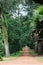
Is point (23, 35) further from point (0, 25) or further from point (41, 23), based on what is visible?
point (41, 23)

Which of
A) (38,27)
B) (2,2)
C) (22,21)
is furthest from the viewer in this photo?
(22,21)

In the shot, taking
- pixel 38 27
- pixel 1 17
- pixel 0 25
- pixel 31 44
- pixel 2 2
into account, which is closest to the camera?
pixel 38 27

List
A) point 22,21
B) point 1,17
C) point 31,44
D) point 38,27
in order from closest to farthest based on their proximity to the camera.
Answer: point 38,27
point 1,17
point 22,21
point 31,44

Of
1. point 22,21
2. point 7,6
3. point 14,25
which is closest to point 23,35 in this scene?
point 22,21

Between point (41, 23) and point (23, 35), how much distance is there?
1891cm

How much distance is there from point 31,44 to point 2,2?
988 inches

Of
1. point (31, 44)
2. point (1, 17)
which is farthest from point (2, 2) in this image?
point (31, 44)

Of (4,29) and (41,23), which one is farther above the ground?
(41,23)

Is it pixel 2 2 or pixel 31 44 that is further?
pixel 31 44

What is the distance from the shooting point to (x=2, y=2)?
1146 inches

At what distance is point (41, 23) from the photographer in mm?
23875

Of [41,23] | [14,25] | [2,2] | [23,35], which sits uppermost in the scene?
[2,2]

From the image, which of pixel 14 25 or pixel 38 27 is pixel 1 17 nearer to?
pixel 14 25

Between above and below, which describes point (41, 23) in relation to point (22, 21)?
above
